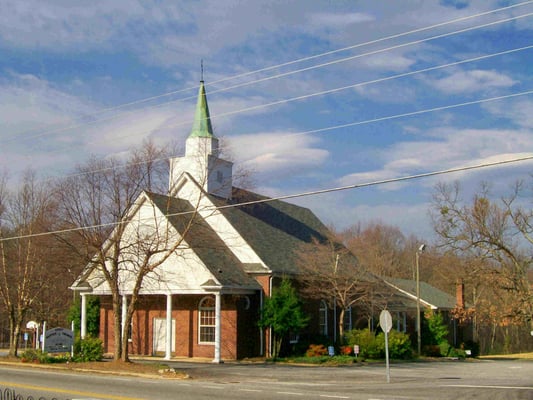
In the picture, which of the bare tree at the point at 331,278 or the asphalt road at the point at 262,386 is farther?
the bare tree at the point at 331,278

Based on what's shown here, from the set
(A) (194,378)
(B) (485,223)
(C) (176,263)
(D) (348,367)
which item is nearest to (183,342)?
(C) (176,263)

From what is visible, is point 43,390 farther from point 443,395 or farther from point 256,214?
point 256,214

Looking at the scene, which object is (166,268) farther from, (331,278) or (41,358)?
A: (331,278)

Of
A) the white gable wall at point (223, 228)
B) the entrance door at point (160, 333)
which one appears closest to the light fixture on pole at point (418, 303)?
the white gable wall at point (223, 228)

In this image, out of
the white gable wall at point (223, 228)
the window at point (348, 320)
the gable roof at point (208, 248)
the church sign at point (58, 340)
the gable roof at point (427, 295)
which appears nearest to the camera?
the church sign at point (58, 340)

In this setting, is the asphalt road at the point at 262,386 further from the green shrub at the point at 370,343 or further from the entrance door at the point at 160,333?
the entrance door at the point at 160,333

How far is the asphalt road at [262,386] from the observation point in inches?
703

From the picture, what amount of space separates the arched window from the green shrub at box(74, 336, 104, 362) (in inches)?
560

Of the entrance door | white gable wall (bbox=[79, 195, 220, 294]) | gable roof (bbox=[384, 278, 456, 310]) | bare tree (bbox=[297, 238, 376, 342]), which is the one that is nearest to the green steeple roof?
white gable wall (bbox=[79, 195, 220, 294])

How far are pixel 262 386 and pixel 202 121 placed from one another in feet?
71.9

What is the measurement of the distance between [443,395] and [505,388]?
13.8 feet

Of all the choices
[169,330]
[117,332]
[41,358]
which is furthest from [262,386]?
[41,358]

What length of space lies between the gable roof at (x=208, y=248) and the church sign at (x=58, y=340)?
674 centimetres

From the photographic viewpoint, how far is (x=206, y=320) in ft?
117
